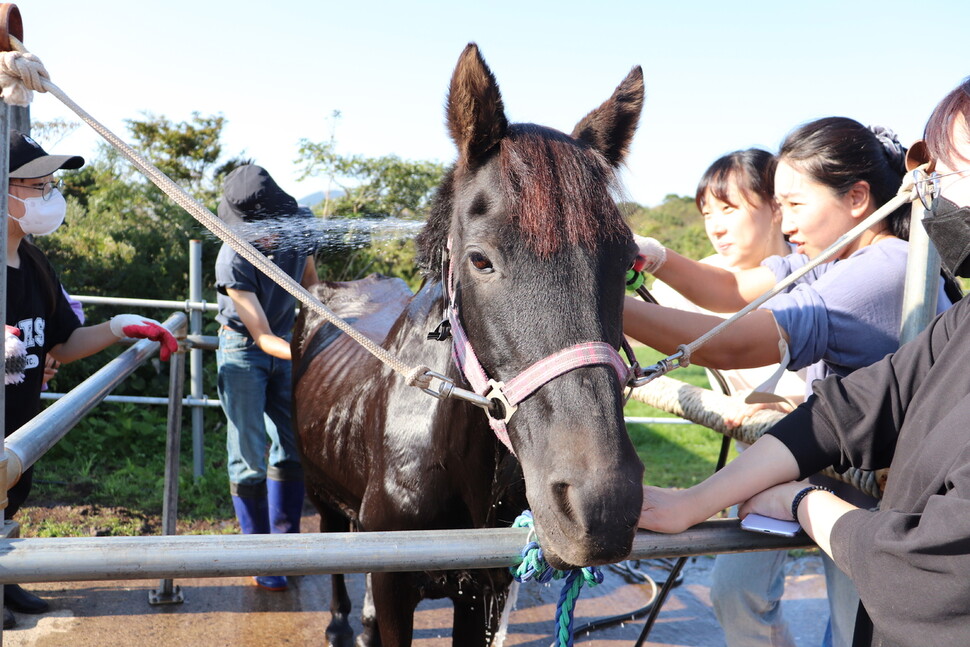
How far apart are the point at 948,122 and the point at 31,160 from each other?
321 centimetres

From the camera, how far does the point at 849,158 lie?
217 centimetres

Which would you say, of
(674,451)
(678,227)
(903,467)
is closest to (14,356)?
(903,467)

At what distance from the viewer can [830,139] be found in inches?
85.6

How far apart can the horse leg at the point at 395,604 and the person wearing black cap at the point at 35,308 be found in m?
1.40

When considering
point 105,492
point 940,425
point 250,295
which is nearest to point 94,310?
point 105,492

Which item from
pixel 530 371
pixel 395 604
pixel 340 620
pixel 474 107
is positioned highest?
pixel 474 107

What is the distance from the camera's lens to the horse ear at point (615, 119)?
1999 millimetres

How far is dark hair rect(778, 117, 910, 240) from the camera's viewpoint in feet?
7.10

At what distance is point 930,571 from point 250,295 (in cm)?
360

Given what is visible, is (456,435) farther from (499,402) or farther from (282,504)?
(282,504)

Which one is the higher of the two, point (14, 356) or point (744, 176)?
point (744, 176)

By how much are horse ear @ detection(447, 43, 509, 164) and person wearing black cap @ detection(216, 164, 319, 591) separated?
2349 millimetres

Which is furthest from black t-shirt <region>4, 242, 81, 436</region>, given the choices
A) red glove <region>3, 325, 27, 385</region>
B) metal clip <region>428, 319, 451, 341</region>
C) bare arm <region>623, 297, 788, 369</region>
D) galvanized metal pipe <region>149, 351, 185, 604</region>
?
bare arm <region>623, 297, 788, 369</region>

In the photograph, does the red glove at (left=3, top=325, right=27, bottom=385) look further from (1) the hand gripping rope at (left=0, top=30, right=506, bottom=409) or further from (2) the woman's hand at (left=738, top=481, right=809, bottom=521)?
(2) the woman's hand at (left=738, top=481, right=809, bottom=521)
